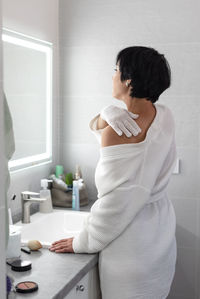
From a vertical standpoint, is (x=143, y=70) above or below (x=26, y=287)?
above

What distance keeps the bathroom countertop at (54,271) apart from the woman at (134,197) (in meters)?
0.05

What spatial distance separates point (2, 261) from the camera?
1119 mm

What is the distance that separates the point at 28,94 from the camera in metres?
2.48

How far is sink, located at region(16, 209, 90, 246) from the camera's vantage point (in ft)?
7.32

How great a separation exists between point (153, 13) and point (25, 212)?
1.33 meters

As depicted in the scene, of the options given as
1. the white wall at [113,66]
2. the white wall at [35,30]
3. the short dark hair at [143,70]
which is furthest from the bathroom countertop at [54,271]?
the white wall at [113,66]

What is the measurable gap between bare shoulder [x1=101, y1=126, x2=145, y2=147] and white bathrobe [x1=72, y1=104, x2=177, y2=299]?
0.02 meters

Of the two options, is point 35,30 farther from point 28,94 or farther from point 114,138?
point 114,138

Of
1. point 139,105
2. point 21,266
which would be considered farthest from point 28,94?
point 21,266

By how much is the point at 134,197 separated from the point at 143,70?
0.50 metres

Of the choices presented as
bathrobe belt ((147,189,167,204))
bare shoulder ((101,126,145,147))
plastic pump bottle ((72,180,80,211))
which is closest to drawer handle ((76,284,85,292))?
bathrobe belt ((147,189,167,204))

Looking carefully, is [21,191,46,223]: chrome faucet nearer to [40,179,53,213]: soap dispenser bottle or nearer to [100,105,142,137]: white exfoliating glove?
[40,179,53,213]: soap dispenser bottle

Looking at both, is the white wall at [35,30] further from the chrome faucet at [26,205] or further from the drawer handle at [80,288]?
the drawer handle at [80,288]

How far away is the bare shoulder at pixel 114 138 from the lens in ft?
5.79
